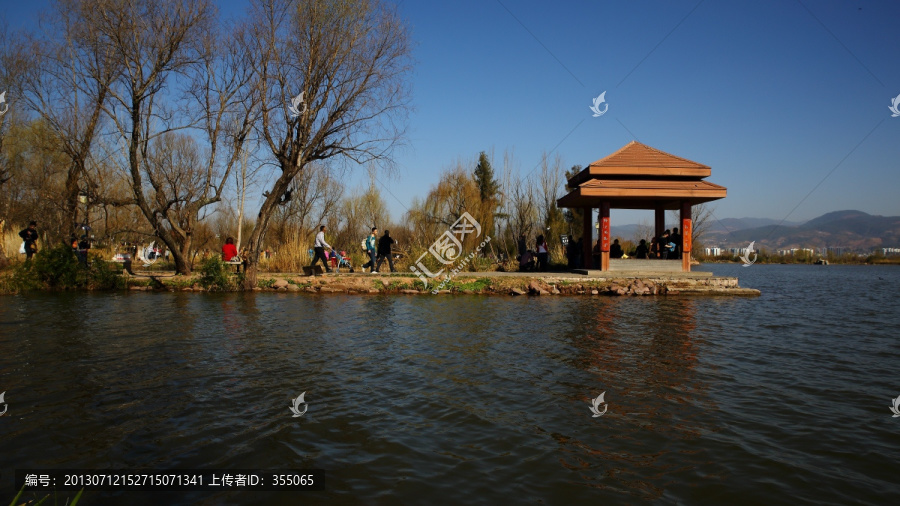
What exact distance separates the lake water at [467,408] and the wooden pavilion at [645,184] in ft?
27.1

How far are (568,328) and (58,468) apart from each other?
8526 mm

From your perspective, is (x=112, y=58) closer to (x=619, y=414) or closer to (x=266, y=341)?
(x=266, y=341)

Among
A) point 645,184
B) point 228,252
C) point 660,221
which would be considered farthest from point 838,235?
point 228,252

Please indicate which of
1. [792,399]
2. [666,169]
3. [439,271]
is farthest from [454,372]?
[666,169]

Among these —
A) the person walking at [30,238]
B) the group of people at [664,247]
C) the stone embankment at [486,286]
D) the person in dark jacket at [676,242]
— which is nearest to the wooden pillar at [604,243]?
the stone embankment at [486,286]

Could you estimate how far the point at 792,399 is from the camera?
6.02 meters

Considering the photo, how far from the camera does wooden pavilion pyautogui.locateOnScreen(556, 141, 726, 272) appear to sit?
18.7m

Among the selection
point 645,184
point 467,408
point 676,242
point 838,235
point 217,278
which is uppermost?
point 838,235

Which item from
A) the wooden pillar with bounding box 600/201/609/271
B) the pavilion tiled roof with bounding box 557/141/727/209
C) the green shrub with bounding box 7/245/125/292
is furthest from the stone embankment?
the pavilion tiled roof with bounding box 557/141/727/209

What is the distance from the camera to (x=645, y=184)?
19016mm

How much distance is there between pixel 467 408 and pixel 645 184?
15.6 m

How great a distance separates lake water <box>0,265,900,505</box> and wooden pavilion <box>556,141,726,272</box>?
826 centimetres

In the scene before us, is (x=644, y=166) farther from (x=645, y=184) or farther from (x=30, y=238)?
(x=30, y=238)

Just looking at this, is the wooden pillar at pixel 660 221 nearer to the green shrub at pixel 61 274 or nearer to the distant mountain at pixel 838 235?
the green shrub at pixel 61 274
